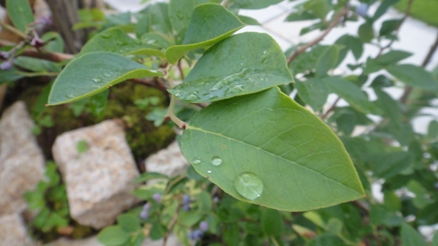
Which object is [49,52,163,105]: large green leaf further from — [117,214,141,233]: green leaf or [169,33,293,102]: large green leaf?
[117,214,141,233]: green leaf

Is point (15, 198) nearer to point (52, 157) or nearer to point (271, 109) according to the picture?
point (52, 157)

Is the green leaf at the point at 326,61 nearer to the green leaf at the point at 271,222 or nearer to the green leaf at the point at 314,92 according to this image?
the green leaf at the point at 314,92

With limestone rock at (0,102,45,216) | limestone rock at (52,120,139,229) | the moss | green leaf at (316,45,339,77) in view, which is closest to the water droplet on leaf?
green leaf at (316,45,339,77)

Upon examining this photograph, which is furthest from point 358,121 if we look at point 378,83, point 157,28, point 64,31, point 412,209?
point 64,31

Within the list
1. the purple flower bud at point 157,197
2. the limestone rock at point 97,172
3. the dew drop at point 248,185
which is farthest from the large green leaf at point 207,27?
the limestone rock at point 97,172

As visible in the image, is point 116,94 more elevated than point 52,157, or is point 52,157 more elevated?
point 116,94

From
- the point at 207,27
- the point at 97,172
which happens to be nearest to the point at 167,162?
the point at 97,172
